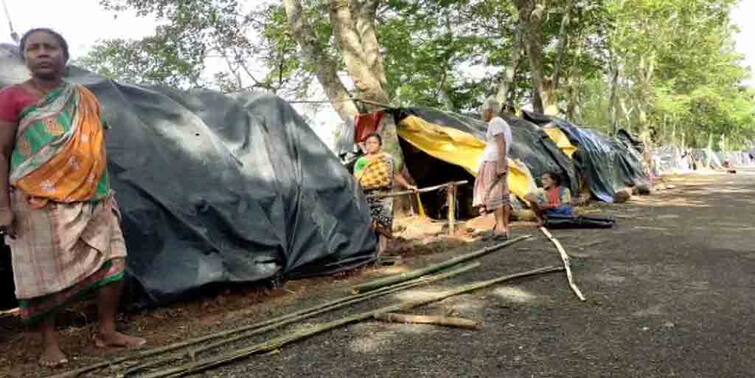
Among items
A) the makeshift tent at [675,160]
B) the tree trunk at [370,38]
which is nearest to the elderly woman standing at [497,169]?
the tree trunk at [370,38]

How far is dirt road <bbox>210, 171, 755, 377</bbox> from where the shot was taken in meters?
2.77

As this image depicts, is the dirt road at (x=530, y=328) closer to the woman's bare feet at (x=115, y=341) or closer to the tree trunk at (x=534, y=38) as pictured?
the woman's bare feet at (x=115, y=341)

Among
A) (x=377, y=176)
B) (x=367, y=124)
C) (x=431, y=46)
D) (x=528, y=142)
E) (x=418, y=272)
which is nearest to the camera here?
(x=418, y=272)

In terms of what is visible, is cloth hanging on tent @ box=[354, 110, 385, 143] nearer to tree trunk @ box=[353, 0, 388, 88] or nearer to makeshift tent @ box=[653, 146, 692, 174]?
tree trunk @ box=[353, 0, 388, 88]

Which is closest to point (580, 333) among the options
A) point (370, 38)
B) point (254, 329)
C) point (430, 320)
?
point (430, 320)


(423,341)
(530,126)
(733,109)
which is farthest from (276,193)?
(733,109)

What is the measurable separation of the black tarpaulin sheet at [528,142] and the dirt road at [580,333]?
3.66 metres

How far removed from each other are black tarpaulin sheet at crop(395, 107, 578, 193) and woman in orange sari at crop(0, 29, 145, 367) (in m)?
5.64

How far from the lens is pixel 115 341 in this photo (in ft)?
10.4

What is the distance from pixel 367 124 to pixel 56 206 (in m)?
5.48

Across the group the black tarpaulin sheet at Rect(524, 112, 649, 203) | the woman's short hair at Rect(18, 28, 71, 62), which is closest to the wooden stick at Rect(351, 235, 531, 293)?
the woman's short hair at Rect(18, 28, 71, 62)

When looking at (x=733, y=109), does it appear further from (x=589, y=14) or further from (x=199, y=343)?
(x=199, y=343)

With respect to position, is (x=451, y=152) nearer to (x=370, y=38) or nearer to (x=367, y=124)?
(x=367, y=124)

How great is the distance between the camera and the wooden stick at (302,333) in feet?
9.10
